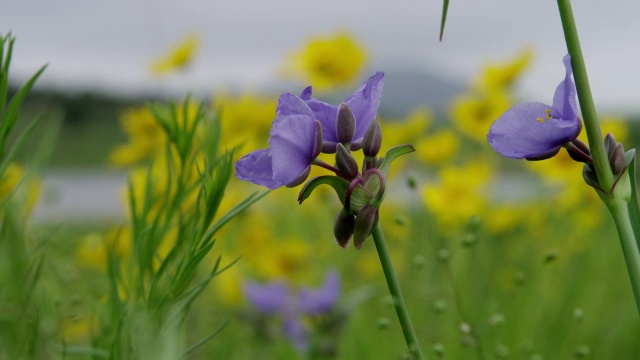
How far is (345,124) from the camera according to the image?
491 millimetres

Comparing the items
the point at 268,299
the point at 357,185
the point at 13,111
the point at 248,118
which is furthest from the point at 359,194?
the point at 248,118

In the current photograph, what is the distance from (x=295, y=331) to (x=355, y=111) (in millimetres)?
1024

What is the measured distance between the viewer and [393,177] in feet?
8.21

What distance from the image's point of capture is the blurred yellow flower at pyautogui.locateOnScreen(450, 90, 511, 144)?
7.16ft

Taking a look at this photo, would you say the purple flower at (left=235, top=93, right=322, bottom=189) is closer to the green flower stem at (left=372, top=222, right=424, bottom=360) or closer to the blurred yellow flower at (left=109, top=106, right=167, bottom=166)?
the green flower stem at (left=372, top=222, right=424, bottom=360)

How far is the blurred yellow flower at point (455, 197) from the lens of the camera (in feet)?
5.98

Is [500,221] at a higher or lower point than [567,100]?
lower

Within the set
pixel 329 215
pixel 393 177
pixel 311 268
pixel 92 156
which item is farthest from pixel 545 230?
pixel 92 156

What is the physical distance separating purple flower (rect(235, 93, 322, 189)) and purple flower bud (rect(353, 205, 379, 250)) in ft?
0.18

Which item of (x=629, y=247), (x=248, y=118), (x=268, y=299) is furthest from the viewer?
(x=248, y=118)

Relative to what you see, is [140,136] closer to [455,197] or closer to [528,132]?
[455,197]

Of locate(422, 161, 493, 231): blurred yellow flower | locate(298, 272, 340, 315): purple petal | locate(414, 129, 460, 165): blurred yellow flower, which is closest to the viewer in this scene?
locate(298, 272, 340, 315): purple petal

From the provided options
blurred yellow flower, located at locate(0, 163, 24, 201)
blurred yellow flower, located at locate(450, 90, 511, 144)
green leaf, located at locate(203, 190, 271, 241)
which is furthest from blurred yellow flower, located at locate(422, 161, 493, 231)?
→ green leaf, located at locate(203, 190, 271, 241)

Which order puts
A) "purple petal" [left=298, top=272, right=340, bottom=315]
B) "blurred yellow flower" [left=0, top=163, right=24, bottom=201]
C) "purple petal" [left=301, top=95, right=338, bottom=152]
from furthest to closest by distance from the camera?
1. "purple petal" [left=298, top=272, right=340, bottom=315]
2. "blurred yellow flower" [left=0, top=163, right=24, bottom=201]
3. "purple petal" [left=301, top=95, right=338, bottom=152]
